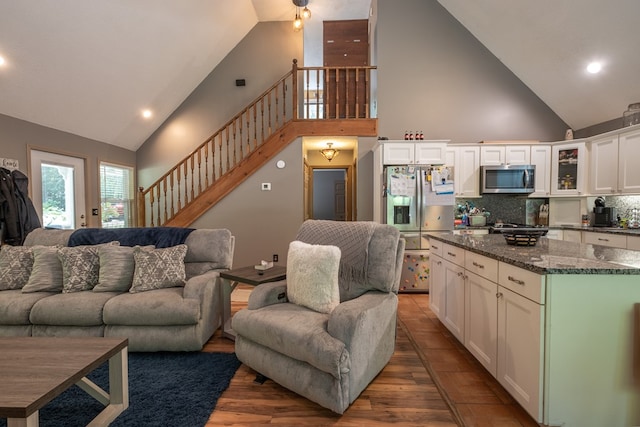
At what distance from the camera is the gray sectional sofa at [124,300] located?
222 centimetres

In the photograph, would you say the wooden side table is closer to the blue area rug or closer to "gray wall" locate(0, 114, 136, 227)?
the blue area rug

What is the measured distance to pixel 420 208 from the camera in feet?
12.8

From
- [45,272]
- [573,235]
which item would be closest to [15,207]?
[45,272]

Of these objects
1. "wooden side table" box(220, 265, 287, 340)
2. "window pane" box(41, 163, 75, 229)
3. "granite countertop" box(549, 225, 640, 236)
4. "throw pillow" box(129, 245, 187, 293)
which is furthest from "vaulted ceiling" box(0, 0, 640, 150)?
"wooden side table" box(220, 265, 287, 340)

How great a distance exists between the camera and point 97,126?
4500mm

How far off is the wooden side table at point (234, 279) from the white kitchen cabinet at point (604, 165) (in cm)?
423

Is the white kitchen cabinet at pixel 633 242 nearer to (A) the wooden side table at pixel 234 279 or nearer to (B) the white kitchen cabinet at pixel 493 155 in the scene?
(B) the white kitchen cabinet at pixel 493 155

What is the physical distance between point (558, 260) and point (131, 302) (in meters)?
2.91

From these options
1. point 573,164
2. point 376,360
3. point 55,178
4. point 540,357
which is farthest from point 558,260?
point 55,178

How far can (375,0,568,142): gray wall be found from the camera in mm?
4586

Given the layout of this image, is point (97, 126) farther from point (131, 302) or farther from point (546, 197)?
point (546, 197)

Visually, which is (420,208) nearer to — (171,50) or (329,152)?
(329,152)

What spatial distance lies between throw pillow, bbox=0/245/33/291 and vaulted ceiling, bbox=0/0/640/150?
203cm

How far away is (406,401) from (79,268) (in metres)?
2.76
